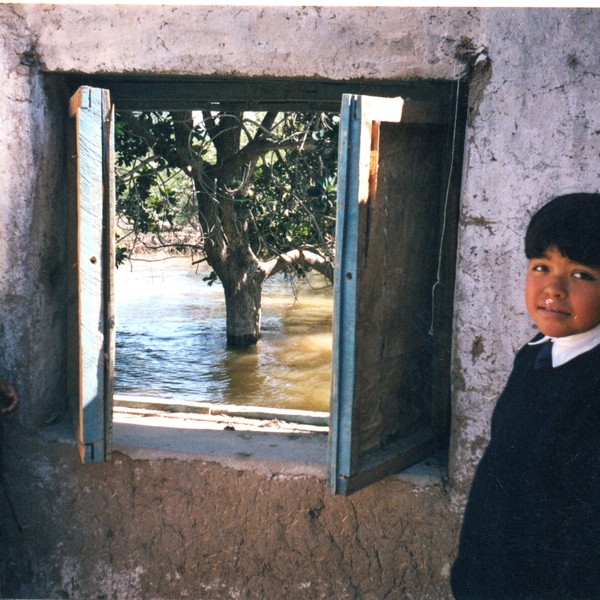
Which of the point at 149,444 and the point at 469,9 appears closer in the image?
the point at 469,9

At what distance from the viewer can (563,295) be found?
2.36 metres

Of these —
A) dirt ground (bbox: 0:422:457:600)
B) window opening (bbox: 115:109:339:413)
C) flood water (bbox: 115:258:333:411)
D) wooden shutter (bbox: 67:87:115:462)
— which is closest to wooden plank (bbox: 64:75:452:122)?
wooden shutter (bbox: 67:87:115:462)

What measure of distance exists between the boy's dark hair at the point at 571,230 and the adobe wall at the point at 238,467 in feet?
1.00

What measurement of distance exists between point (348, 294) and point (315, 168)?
217 inches

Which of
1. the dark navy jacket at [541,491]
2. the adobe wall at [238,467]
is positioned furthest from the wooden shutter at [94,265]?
the dark navy jacket at [541,491]

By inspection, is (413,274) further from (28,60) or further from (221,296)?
(221,296)

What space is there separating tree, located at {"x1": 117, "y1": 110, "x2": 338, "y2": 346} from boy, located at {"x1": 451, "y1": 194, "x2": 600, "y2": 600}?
4789mm

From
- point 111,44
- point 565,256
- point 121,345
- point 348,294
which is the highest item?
point 111,44

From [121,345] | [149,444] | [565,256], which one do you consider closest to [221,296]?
[121,345]

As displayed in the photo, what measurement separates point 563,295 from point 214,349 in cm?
843

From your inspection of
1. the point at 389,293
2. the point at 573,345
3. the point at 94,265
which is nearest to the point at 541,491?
the point at 573,345

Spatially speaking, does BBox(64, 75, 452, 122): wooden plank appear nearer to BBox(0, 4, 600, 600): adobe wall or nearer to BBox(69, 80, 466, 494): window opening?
BBox(69, 80, 466, 494): window opening

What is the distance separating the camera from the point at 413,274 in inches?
127

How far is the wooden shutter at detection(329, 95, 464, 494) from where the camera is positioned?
276cm
